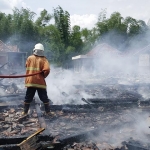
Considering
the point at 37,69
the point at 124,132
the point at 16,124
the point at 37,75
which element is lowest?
the point at 124,132

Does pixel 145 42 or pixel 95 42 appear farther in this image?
pixel 95 42

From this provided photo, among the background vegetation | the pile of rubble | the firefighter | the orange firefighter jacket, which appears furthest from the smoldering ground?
the background vegetation

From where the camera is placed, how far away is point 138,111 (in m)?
7.34

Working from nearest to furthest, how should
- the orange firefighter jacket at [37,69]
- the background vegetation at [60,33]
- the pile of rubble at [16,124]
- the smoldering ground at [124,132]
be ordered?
the smoldering ground at [124,132] → the pile of rubble at [16,124] → the orange firefighter jacket at [37,69] → the background vegetation at [60,33]

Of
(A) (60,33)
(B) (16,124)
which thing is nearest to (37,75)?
(B) (16,124)

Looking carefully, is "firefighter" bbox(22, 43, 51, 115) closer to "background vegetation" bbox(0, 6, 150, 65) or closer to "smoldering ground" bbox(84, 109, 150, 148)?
"smoldering ground" bbox(84, 109, 150, 148)

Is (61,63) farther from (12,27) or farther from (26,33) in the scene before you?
(12,27)

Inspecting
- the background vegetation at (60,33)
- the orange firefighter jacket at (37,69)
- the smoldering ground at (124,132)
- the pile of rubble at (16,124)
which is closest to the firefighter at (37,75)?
A: the orange firefighter jacket at (37,69)

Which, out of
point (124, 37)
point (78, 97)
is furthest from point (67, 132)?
point (124, 37)

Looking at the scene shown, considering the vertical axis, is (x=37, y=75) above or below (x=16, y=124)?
above

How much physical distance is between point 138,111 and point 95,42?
170 ft

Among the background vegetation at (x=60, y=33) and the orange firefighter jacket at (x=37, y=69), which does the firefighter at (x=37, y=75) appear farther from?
the background vegetation at (x=60, y=33)

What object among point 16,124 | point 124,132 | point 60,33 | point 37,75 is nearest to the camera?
point 124,132

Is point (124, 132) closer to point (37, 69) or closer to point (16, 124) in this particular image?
point (16, 124)
